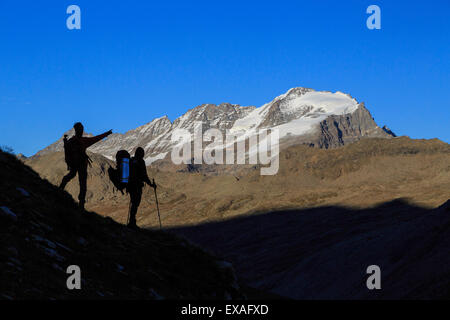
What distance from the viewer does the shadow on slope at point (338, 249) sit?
3631 cm

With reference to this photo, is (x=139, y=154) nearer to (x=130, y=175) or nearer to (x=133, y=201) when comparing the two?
(x=130, y=175)

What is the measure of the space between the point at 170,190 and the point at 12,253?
478ft

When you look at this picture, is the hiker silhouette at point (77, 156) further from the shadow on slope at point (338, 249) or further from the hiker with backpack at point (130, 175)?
the shadow on slope at point (338, 249)

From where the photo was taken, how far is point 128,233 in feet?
41.2

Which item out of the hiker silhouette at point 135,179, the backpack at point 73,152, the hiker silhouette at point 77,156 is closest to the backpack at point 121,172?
the hiker silhouette at point 135,179

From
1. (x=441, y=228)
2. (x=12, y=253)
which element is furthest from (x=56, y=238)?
(x=441, y=228)

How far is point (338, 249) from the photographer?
5834 cm

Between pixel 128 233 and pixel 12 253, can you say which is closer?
pixel 12 253

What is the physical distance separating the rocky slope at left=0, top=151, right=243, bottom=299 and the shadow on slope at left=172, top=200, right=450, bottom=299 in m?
21.5

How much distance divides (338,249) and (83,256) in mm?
51316

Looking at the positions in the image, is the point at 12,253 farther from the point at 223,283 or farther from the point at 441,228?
the point at 441,228

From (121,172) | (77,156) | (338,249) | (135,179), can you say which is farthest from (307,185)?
(77,156)

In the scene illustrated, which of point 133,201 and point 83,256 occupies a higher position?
point 133,201

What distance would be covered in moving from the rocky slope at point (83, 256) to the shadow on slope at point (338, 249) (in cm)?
2145
